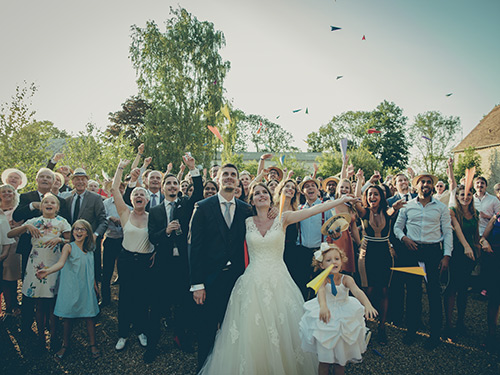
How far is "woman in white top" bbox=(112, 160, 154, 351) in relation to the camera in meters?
4.22

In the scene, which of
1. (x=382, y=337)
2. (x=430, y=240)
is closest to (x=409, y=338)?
(x=382, y=337)

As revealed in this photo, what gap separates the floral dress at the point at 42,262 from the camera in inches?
162

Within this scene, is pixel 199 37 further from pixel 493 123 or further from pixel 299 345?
pixel 493 123

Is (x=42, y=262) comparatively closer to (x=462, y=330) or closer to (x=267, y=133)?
(x=462, y=330)

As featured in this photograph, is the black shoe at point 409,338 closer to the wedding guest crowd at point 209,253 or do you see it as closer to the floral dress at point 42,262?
the wedding guest crowd at point 209,253

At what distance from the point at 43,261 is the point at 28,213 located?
52.5 inches

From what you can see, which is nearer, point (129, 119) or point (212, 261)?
Result: point (212, 261)

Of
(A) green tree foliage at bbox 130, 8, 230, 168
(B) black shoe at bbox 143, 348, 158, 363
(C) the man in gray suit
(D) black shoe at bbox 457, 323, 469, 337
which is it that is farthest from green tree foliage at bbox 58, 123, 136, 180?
(D) black shoe at bbox 457, 323, 469, 337

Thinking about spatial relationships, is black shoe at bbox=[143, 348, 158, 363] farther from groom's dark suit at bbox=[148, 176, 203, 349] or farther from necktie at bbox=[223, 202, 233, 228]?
necktie at bbox=[223, 202, 233, 228]

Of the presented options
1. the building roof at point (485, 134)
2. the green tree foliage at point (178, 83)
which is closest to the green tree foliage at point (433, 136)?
the building roof at point (485, 134)

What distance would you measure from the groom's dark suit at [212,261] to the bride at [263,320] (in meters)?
0.14

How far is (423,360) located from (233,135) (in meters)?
22.1

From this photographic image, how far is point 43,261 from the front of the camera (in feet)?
13.7

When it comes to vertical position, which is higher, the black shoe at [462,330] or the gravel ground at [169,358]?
the gravel ground at [169,358]
